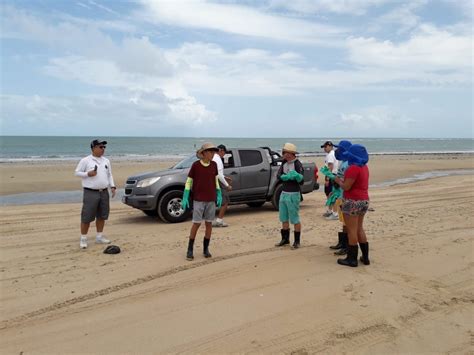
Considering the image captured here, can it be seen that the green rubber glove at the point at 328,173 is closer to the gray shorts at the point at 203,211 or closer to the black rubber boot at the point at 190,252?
the gray shorts at the point at 203,211

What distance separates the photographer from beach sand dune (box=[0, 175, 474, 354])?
3797 mm

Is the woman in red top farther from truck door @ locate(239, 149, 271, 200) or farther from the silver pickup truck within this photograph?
truck door @ locate(239, 149, 271, 200)

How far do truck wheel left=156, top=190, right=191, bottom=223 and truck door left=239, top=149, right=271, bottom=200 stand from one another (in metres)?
1.66

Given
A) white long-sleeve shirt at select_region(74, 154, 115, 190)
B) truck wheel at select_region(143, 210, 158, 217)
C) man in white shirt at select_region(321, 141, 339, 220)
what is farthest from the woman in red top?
truck wheel at select_region(143, 210, 158, 217)

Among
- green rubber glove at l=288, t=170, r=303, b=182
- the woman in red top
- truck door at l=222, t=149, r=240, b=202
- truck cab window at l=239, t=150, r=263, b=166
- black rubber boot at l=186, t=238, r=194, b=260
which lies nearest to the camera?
the woman in red top

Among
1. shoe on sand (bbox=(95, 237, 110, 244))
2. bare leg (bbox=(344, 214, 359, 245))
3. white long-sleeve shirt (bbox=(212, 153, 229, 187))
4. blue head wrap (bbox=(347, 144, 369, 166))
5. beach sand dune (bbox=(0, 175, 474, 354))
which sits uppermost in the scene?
blue head wrap (bbox=(347, 144, 369, 166))

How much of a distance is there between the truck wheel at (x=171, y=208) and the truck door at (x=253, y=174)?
1.66 metres

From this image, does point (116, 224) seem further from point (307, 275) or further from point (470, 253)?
point (470, 253)

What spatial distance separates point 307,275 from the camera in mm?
5391

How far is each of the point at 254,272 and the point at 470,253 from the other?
3458 mm

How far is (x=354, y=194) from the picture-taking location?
18.5 ft

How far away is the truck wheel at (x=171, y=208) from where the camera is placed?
889cm

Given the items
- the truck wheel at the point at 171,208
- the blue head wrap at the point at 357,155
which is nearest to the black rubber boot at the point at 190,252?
the blue head wrap at the point at 357,155

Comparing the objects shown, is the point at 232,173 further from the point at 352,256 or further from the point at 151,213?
the point at 352,256
